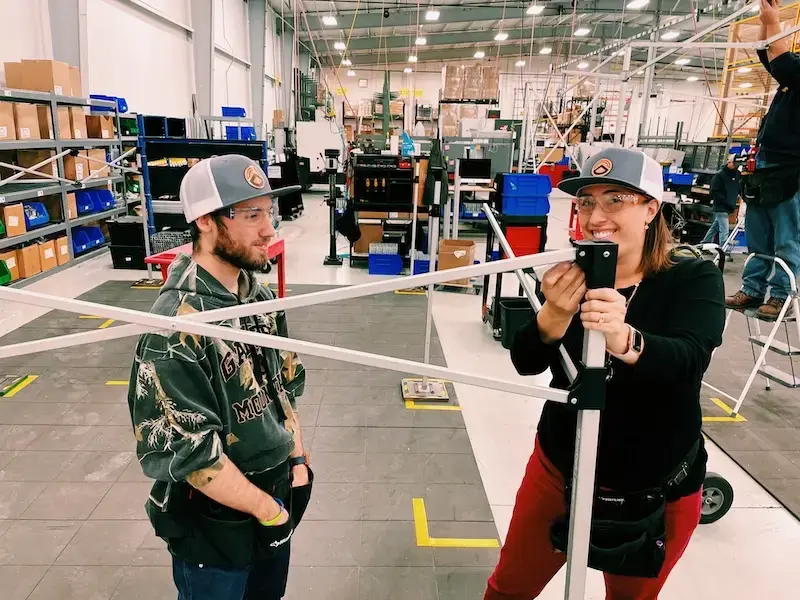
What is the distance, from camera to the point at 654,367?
1215 millimetres

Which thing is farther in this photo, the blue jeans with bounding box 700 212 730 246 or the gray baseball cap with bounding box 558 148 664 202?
the blue jeans with bounding box 700 212 730 246

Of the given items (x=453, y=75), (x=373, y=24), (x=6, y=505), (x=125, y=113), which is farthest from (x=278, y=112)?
(x=6, y=505)

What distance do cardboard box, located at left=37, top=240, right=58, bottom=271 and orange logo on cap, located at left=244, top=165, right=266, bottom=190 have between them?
6642 millimetres

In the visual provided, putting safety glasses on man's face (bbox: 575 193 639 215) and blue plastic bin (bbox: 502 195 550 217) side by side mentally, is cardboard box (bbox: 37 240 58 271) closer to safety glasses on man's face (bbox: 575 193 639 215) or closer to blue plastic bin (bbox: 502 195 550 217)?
blue plastic bin (bbox: 502 195 550 217)

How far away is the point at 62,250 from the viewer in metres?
7.12

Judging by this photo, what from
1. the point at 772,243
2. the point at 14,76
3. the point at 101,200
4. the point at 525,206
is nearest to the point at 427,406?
the point at 772,243

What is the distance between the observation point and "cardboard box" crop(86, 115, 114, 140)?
8.08 meters

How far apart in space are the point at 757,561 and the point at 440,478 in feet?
5.32

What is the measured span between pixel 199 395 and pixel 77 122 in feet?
26.2

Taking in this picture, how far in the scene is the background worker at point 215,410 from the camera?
48.4 inches

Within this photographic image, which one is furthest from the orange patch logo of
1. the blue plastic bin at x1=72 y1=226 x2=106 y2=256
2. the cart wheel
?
the blue plastic bin at x1=72 y1=226 x2=106 y2=256

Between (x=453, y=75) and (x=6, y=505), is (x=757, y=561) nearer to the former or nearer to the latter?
(x=6, y=505)

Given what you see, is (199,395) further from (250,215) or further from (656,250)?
(656,250)

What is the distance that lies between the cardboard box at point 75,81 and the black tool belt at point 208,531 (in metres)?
7.73
